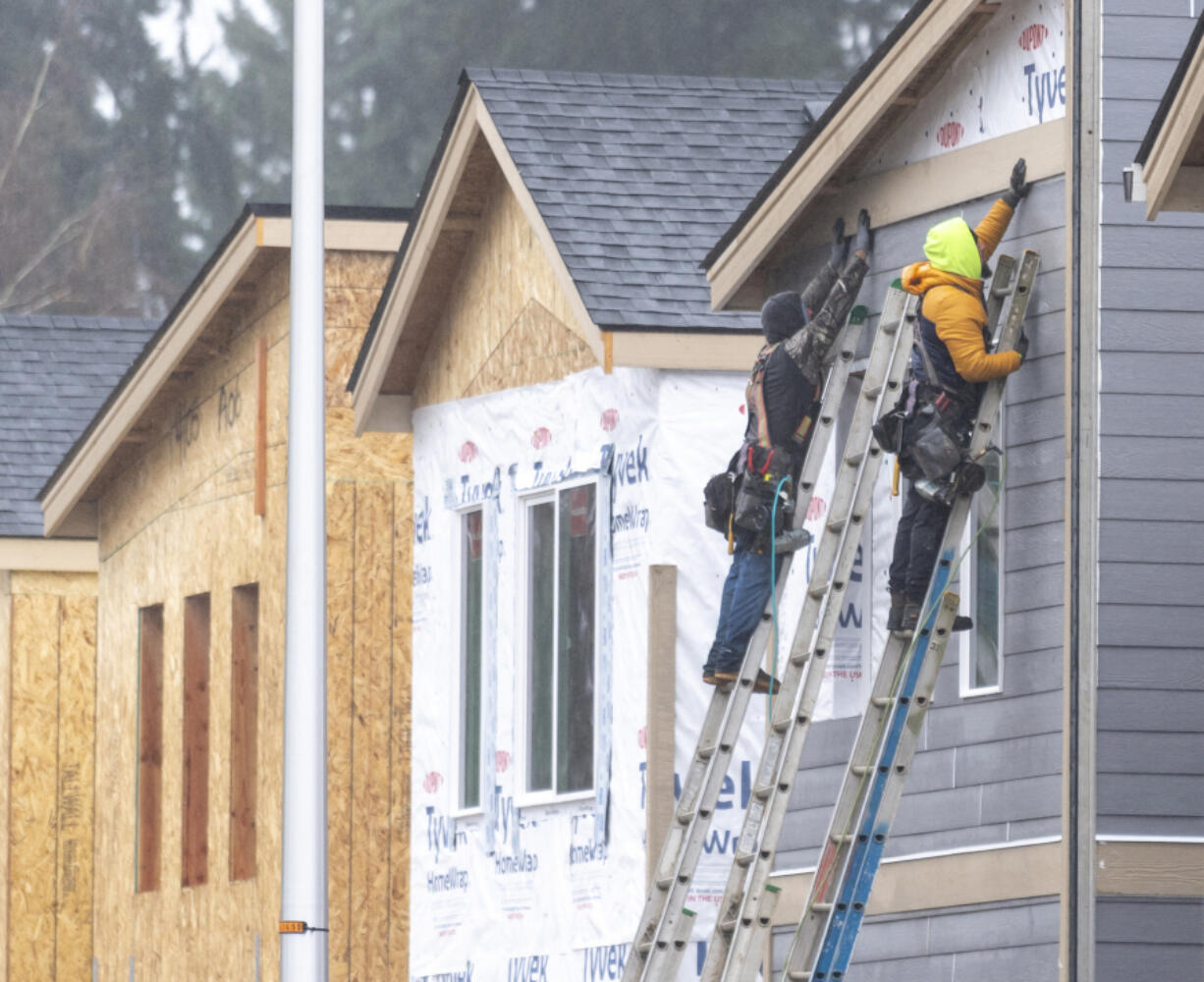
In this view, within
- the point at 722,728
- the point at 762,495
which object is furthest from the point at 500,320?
the point at 722,728

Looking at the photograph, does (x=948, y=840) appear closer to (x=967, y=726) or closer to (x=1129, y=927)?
(x=967, y=726)

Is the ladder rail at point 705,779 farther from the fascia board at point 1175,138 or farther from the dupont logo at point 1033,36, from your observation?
the fascia board at point 1175,138

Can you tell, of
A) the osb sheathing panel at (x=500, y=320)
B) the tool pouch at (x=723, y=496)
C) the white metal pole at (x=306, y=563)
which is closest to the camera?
the white metal pole at (x=306, y=563)

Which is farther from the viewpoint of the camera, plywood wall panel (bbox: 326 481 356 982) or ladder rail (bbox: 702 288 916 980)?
plywood wall panel (bbox: 326 481 356 982)

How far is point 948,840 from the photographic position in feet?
42.0

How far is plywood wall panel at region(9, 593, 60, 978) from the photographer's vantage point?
2461 centimetres

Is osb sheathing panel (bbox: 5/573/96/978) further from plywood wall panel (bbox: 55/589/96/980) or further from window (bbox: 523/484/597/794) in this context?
window (bbox: 523/484/597/794)

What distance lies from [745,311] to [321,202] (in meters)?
2.69

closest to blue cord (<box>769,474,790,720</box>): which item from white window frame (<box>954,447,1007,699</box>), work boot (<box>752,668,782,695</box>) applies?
work boot (<box>752,668,782,695</box>)

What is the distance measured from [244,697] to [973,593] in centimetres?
954

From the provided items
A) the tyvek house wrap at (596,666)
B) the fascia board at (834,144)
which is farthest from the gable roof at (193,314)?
the fascia board at (834,144)

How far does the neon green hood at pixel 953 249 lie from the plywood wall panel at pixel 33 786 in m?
14.5

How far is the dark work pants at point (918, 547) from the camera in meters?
11.9

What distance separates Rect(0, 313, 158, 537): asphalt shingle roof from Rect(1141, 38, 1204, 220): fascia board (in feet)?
53.6
